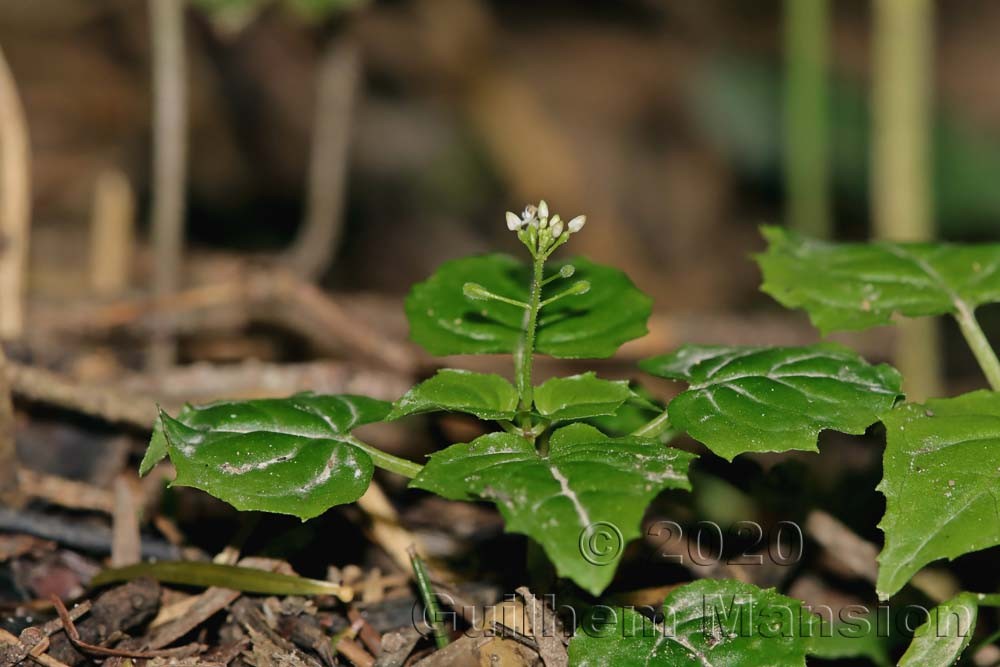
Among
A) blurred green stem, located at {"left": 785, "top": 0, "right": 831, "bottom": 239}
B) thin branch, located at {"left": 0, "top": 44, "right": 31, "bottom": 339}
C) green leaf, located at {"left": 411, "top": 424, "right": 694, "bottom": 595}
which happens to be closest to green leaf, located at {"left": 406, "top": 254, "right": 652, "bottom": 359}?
green leaf, located at {"left": 411, "top": 424, "right": 694, "bottom": 595}

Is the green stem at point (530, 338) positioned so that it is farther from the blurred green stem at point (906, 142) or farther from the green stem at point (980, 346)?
the blurred green stem at point (906, 142)

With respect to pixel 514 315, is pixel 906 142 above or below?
above

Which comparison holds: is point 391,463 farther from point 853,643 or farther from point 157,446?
point 853,643

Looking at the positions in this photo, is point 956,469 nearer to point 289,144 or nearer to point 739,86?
point 739,86

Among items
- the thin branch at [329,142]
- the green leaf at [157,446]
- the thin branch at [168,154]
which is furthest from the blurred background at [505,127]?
the green leaf at [157,446]

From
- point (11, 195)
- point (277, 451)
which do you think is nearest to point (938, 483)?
point (277, 451)

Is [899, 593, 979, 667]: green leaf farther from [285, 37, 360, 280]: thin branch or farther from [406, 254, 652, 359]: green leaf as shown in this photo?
[285, 37, 360, 280]: thin branch
